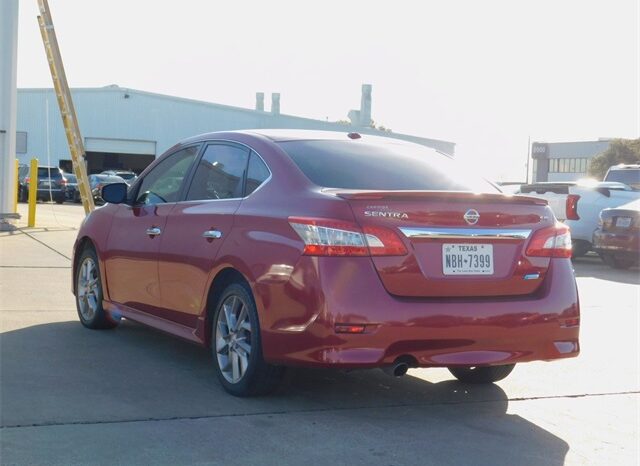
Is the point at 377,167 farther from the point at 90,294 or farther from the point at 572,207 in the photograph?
the point at 572,207

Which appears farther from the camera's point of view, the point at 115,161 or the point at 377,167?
the point at 115,161

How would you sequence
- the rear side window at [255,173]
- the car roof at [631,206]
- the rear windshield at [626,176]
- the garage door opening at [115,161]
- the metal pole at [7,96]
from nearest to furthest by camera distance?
the rear side window at [255,173]
the car roof at [631,206]
the metal pole at [7,96]
the rear windshield at [626,176]
the garage door opening at [115,161]

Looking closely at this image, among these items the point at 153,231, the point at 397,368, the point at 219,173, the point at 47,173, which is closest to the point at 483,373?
the point at 397,368

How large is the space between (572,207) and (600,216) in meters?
1.39

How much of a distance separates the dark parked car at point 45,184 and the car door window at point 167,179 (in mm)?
32864

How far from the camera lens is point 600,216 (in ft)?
54.1

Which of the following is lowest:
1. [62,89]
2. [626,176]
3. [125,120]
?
[626,176]

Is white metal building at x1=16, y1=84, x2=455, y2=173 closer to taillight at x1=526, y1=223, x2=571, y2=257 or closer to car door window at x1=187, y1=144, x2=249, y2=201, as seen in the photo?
car door window at x1=187, y1=144, x2=249, y2=201

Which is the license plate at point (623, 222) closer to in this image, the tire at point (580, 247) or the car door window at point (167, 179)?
the tire at point (580, 247)

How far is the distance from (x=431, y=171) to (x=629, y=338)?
3.57m

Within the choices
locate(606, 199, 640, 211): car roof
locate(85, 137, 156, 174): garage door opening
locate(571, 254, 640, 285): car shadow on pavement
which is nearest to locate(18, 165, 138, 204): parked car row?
locate(85, 137, 156, 174): garage door opening

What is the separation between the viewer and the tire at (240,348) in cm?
567

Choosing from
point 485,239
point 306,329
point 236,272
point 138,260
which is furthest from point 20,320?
point 485,239

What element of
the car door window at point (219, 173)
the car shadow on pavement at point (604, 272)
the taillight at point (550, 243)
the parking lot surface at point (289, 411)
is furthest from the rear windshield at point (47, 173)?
the taillight at point (550, 243)
